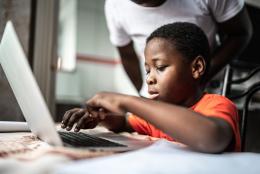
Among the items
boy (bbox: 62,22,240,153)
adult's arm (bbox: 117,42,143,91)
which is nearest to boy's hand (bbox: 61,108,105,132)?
boy (bbox: 62,22,240,153)

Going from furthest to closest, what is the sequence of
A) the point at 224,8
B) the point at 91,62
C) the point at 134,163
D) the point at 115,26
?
1. the point at 91,62
2. the point at 115,26
3. the point at 224,8
4. the point at 134,163

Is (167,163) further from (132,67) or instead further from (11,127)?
(132,67)

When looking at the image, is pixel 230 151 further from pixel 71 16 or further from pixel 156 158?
pixel 71 16

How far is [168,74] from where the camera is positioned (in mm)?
874

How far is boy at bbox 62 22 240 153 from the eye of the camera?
1.97 ft

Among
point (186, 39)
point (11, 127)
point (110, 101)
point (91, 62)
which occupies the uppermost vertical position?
point (186, 39)

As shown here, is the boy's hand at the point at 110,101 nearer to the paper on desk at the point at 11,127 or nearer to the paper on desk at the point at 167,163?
the paper on desk at the point at 167,163

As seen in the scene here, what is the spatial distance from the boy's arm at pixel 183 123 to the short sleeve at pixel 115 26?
883 millimetres

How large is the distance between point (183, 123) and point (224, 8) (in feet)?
2.66

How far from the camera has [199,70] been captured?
0.92m

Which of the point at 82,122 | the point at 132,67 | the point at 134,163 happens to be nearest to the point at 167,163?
the point at 134,163

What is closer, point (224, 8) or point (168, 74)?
point (168, 74)

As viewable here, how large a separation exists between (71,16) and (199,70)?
14.1 feet

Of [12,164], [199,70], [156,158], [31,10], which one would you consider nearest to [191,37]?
[199,70]
